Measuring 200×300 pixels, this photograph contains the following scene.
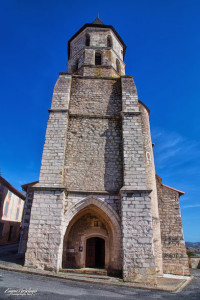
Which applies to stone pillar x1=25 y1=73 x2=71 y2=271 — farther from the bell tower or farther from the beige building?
the beige building

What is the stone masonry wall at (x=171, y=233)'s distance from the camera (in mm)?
9359

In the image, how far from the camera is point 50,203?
675 cm

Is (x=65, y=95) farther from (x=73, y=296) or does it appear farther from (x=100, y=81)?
(x=73, y=296)

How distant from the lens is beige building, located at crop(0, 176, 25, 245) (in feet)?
57.3

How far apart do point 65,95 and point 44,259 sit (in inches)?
265

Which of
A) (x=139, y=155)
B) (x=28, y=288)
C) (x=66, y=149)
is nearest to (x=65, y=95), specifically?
(x=66, y=149)

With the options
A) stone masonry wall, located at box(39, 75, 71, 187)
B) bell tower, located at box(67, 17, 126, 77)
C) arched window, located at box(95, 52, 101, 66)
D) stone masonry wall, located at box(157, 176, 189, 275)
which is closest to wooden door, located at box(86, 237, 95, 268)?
stone masonry wall, located at box(39, 75, 71, 187)

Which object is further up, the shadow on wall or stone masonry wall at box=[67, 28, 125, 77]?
stone masonry wall at box=[67, 28, 125, 77]

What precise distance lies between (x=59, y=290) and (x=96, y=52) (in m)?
11.7

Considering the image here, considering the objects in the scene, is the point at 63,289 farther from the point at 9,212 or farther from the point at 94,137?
the point at 9,212

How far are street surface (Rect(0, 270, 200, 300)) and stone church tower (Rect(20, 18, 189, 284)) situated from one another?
32.3 inches

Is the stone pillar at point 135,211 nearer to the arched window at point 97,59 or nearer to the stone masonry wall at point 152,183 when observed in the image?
the stone masonry wall at point 152,183

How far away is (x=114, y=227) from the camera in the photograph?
6.89 meters

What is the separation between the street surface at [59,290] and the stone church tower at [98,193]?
0.82 m
